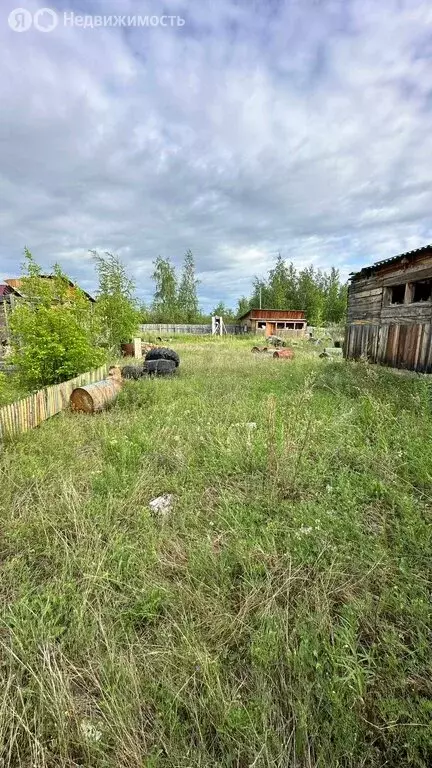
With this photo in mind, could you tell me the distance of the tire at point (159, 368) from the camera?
1097cm

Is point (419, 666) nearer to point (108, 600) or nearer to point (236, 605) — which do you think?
point (236, 605)

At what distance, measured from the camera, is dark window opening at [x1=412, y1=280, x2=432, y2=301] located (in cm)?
924

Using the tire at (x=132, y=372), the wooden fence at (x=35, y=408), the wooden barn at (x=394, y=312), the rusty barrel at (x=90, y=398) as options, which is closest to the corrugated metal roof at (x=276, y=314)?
the wooden barn at (x=394, y=312)

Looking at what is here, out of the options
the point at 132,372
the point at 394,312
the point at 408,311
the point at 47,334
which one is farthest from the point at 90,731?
the point at 394,312

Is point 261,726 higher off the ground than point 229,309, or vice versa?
point 229,309

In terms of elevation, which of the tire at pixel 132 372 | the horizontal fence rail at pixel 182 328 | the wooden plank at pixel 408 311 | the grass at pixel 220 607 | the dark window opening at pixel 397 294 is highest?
the dark window opening at pixel 397 294

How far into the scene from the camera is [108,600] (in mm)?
2350

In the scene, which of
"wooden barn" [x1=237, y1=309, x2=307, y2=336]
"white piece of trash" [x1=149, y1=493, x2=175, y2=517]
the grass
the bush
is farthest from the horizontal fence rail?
"white piece of trash" [x1=149, y1=493, x2=175, y2=517]

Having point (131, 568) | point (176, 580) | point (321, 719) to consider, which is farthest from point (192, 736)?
point (131, 568)

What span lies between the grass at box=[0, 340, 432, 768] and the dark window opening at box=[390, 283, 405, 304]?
23.6ft

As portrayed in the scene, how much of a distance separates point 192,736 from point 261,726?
0.34 meters

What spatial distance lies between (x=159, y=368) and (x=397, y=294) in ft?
25.7

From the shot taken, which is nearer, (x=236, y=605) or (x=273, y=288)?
(x=236, y=605)

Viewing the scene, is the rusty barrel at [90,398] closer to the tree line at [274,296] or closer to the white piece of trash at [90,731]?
the white piece of trash at [90,731]
